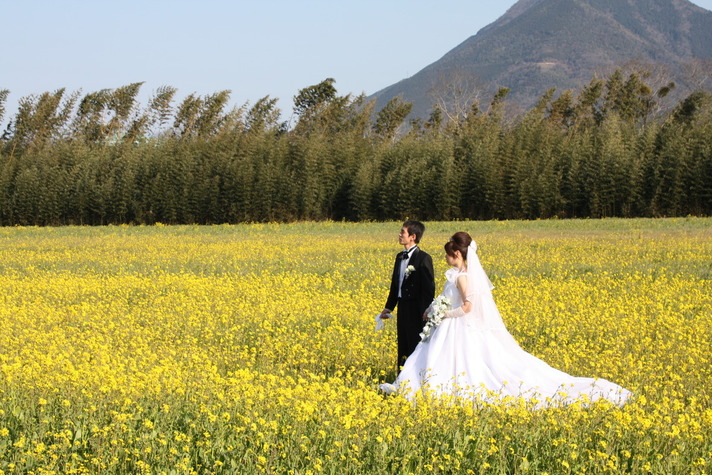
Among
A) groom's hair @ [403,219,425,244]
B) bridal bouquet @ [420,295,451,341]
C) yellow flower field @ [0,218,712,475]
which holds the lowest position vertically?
yellow flower field @ [0,218,712,475]

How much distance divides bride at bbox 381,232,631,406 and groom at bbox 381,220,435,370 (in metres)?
0.37

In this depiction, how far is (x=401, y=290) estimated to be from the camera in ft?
28.3

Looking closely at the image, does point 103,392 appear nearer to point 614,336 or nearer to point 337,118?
point 614,336

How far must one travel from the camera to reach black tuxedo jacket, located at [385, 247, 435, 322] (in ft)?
27.5

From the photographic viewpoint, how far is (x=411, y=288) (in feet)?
28.0

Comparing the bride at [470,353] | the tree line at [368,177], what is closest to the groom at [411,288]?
the bride at [470,353]

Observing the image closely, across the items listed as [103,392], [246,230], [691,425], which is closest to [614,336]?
[691,425]

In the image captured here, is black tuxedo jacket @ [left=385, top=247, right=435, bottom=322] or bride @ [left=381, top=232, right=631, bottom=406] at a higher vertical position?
black tuxedo jacket @ [left=385, top=247, right=435, bottom=322]

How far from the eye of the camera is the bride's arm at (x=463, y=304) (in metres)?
7.91

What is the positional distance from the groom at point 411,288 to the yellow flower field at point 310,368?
512 millimetres

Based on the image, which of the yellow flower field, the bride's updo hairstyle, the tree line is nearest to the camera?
the yellow flower field

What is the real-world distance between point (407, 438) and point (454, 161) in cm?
4411

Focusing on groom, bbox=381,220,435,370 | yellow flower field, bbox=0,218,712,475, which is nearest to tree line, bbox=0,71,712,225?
yellow flower field, bbox=0,218,712,475

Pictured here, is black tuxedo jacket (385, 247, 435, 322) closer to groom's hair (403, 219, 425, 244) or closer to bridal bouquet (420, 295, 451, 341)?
groom's hair (403, 219, 425, 244)
